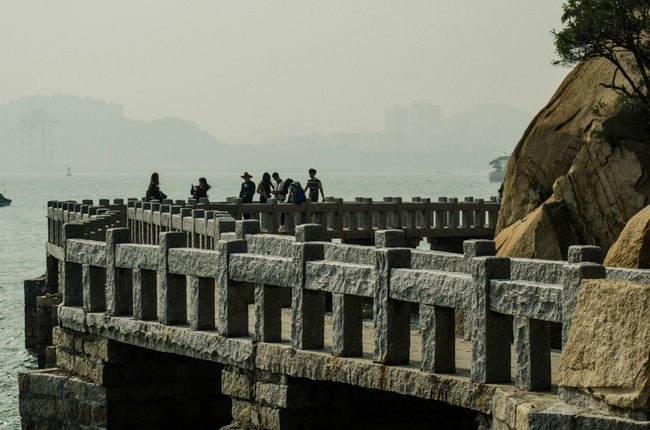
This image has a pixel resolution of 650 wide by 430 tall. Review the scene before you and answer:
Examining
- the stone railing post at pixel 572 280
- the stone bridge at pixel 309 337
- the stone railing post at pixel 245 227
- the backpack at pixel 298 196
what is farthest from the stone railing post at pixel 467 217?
the stone railing post at pixel 572 280

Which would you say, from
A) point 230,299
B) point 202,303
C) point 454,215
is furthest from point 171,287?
point 454,215

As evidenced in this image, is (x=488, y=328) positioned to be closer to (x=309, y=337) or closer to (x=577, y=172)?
(x=309, y=337)

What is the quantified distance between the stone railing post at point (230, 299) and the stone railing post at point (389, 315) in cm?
293

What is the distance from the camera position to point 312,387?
51.9ft

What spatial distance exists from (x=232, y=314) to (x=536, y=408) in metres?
6.40

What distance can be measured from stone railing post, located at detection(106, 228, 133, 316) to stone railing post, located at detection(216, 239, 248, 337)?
9.68ft

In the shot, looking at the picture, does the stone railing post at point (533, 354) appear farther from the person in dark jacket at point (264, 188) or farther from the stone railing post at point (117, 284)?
the person in dark jacket at point (264, 188)

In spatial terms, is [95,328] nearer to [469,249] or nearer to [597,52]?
[469,249]

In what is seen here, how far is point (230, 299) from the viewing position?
658 inches

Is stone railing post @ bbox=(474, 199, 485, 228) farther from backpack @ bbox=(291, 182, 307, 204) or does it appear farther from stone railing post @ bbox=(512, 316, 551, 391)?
stone railing post @ bbox=(512, 316, 551, 391)

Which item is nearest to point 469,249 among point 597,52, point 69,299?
point 69,299

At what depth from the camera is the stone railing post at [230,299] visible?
1669cm

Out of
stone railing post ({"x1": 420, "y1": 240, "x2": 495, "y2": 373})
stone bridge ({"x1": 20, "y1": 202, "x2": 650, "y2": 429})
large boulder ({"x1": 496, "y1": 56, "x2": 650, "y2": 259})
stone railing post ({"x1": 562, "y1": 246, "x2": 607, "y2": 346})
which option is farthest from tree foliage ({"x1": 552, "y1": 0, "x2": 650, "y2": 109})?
stone railing post ({"x1": 562, "y1": 246, "x2": 607, "y2": 346})

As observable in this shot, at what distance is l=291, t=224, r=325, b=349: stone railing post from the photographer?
15328mm
